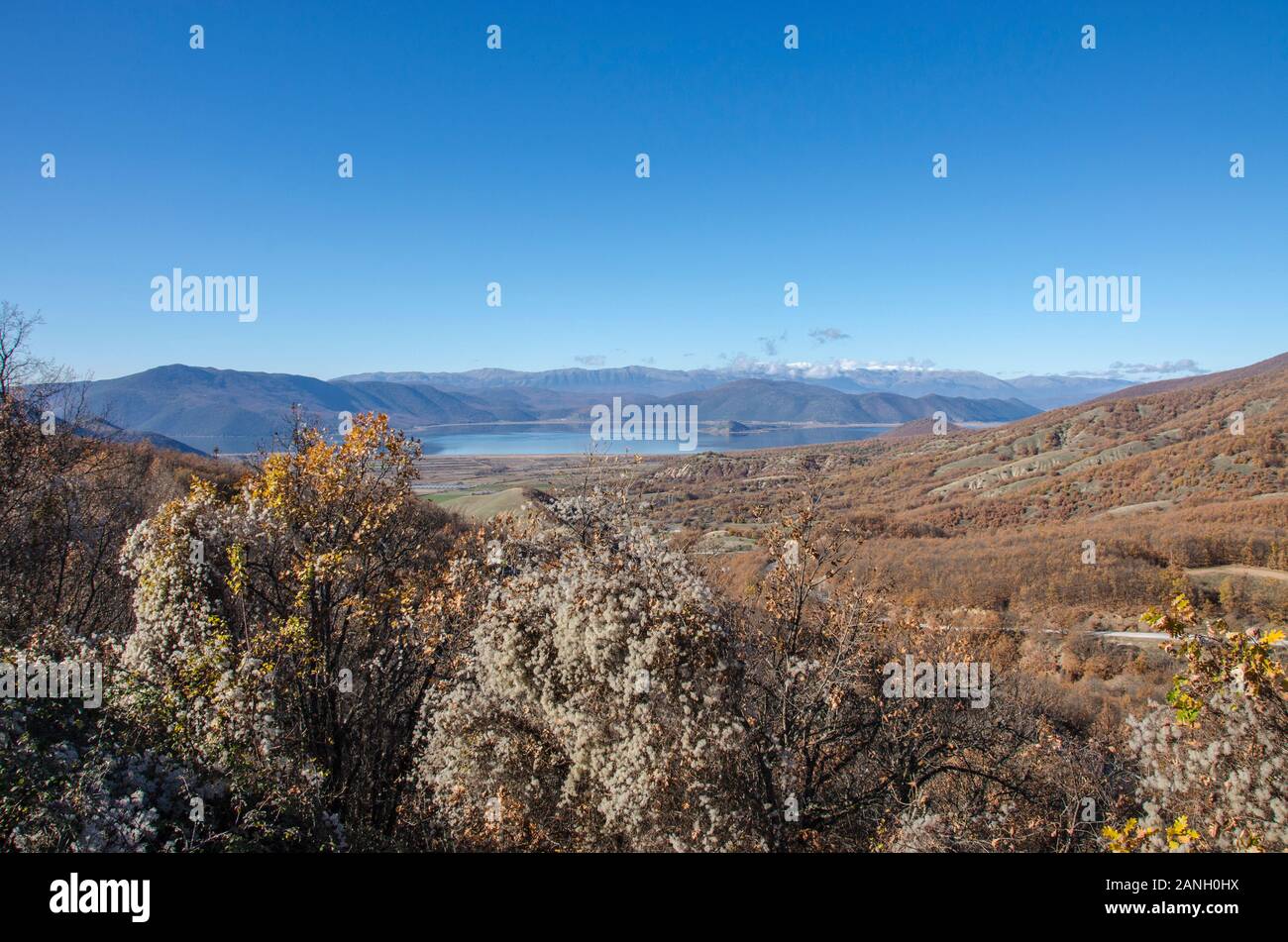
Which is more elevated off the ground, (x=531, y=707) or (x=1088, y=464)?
(x=1088, y=464)

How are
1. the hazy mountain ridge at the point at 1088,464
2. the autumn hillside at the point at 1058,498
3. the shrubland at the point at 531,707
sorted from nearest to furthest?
the shrubland at the point at 531,707 < the autumn hillside at the point at 1058,498 < the hazy mountain ridge at the point at 1088,464

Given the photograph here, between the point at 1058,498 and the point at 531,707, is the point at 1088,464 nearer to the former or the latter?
the point at 1058,498

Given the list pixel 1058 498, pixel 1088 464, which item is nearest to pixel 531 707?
pixel 1058 498

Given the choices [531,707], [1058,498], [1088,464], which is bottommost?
[1058,498]

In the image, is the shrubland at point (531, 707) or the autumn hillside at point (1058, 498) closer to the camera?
the shrubland at point (531, 707)

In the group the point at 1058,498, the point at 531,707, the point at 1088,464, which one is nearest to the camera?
the point at 531,707

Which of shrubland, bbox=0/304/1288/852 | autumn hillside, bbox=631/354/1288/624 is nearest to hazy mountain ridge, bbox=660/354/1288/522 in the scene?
autumn hillside, bbox=631/354/1288/624

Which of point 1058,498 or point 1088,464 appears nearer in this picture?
point 1058,498

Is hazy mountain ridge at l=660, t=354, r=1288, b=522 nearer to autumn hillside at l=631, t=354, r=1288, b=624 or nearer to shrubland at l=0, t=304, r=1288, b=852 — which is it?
autumn hillside at l=631, t=354, r=1288, b=624

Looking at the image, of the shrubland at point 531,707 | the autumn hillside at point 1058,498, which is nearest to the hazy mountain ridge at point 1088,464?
the autumn hillside at point 1058,498

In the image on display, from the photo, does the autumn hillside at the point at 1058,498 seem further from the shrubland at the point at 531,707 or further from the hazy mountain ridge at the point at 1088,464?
the shrubland at the point at 531,707

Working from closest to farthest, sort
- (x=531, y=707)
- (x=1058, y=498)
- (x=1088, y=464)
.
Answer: (x=531, y=707) < (x=1058, y=498) < (x=1088, y=464)

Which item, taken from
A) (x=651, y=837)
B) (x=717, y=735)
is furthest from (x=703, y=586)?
(x=651, y=837)
